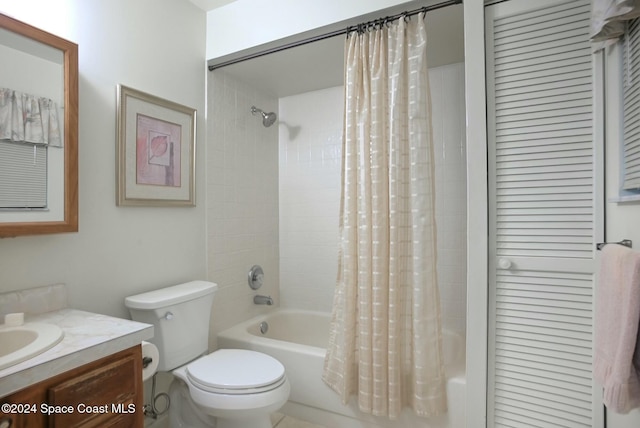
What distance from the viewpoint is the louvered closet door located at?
50.5 inches

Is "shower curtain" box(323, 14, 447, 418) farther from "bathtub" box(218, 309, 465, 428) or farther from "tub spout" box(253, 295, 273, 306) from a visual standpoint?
"tub spout" box(253, 295, 273, 306)

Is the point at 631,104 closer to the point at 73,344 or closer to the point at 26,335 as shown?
the point at 73,344

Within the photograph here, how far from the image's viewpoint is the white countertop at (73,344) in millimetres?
825

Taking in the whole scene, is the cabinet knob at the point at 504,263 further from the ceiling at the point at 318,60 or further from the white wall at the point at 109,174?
the white wall at the point at 109,174

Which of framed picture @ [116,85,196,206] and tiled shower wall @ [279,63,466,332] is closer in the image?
framed picture @ [116,85,196,206]

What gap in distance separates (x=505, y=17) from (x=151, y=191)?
1864mm

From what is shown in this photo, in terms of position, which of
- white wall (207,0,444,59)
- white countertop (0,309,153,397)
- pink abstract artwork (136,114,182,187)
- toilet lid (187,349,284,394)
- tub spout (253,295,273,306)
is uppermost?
white wall (207,0,444,59)

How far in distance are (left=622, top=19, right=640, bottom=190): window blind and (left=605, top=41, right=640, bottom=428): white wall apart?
0.05 meters

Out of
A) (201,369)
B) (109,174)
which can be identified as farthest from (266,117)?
(201,369)

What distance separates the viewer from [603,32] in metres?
1.06

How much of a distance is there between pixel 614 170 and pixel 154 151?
81.3 inches

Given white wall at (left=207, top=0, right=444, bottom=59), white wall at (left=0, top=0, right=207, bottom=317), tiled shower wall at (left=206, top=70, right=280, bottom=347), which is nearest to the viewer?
white wall at (left=0, top=0, right=207, bottom=317)

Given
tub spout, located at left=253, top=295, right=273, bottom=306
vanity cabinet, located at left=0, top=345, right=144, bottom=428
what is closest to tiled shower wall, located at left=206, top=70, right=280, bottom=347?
tub spout, located at left=253, top=295, right=273, bottom=306

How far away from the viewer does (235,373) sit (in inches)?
60.6
